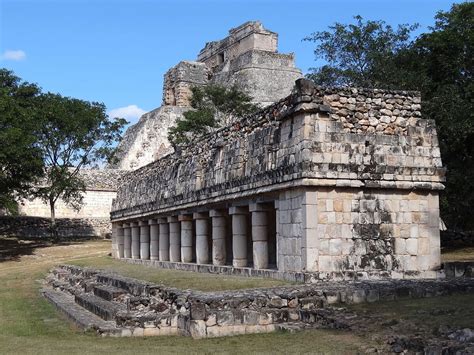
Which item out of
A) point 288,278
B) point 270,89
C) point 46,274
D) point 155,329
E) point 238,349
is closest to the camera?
point 238,349

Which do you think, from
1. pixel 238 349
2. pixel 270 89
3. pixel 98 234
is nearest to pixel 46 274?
→ pixel 238 349

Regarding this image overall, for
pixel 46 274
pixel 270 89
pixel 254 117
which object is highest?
pixel 270 89

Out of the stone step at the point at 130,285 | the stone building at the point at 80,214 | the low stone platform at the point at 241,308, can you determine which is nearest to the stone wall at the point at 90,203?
the stone building at the point at 80,214

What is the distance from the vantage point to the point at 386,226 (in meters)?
13.3

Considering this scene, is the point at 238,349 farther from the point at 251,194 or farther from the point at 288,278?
the point at 251,194

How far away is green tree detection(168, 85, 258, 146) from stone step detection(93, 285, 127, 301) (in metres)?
27.0

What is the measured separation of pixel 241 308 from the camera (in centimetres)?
970

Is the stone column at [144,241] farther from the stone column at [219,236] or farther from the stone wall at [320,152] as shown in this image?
the stone wall at [320,152]

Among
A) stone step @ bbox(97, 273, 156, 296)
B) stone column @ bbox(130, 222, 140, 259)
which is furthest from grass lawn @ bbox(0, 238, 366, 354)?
stone column @ bbox(130, 222, 140, 259)

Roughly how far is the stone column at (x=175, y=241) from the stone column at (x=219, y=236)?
4.03 metres

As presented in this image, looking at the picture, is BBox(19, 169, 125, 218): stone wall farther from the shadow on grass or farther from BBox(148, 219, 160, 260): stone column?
BBox(148, 219, 160, 260): stone column

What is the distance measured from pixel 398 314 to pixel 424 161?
552cm

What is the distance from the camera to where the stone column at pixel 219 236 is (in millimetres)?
17391

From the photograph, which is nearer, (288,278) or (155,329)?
(155,329)
